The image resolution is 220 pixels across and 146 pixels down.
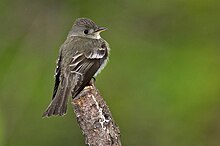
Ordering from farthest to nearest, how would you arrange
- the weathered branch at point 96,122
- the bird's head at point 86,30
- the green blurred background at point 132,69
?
the green blurred background at point 132,69 → the bird's head at point 86,30 → the weathered branch at point 96,122

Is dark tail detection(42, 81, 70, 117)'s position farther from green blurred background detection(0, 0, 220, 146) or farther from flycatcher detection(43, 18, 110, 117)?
green blurred background detection(0, 0, 220, 146)

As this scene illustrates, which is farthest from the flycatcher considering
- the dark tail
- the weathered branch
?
the weathered branch

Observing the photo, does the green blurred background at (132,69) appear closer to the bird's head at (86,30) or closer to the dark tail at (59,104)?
the bird's head at (86,30)

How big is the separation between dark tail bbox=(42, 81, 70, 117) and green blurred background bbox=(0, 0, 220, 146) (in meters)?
3.07

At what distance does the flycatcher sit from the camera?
9516 mm

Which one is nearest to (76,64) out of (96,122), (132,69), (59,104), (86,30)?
(59,104)

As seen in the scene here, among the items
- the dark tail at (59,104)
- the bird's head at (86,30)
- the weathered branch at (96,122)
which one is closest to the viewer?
the weathered branch at (96,122)

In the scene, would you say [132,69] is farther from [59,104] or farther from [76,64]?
[59,104]

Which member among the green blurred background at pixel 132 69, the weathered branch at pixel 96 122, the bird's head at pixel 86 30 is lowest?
the green blurred background at pixel 132 69

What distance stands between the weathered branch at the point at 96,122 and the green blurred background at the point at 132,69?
389cm

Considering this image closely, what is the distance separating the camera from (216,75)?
13227 millimetres

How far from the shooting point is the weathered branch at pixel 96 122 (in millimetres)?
8492

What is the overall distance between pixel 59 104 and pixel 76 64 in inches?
20.6

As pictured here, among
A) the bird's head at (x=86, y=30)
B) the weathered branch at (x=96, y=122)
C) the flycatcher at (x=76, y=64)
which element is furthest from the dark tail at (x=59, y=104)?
the bird's head at (x=86, y=30)
